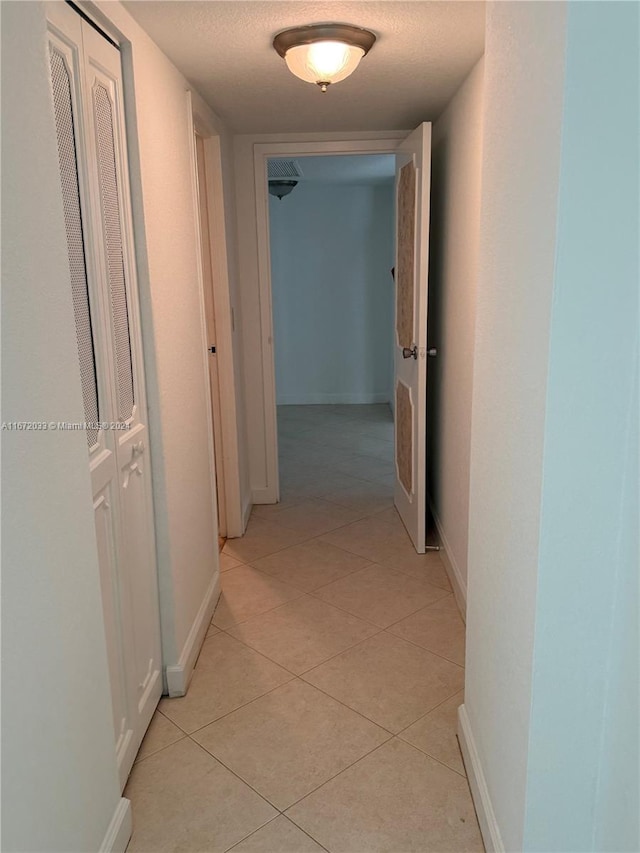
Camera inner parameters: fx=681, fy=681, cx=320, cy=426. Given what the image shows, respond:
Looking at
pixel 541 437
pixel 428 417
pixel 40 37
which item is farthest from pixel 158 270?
pixel 428 417

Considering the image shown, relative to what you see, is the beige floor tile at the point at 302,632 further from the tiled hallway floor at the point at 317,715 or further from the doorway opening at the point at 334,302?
the doorway opening at the point at 334,302

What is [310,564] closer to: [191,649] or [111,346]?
[191,649]

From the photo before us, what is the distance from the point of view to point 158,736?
2160 millimetres

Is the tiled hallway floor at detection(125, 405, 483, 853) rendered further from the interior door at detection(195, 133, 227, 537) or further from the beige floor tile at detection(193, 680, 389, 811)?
the interior door at detection(195, 133, 227, 537)

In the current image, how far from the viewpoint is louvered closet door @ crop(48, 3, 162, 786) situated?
1614mm

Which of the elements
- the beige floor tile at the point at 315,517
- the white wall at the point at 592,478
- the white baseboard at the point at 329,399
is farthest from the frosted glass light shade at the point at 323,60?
the white baseboard at the point at 329,399

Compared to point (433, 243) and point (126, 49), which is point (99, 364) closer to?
point (126, 49)

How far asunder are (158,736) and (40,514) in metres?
1.22

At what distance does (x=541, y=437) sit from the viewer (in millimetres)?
1216

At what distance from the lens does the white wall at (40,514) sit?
114 centimetres

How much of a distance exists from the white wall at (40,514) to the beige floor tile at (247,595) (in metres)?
1.38

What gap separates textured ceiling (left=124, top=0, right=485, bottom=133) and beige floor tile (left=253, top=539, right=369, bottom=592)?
216 centimetres

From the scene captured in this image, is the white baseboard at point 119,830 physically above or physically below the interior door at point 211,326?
below

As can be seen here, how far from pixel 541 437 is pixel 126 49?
1.61m
